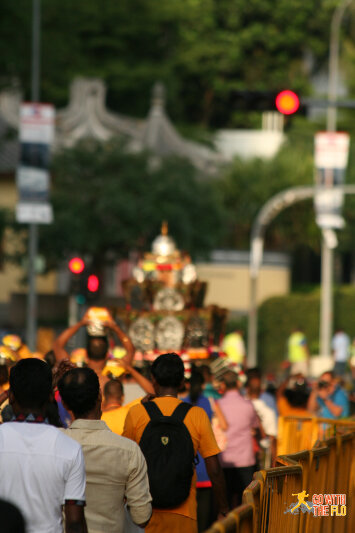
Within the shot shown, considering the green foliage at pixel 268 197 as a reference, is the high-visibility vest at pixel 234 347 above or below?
below

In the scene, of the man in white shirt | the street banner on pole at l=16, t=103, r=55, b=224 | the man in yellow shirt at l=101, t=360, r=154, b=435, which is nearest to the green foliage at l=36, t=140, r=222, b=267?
the man in white shirt

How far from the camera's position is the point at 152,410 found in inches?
285

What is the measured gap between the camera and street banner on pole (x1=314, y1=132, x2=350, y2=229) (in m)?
31.0

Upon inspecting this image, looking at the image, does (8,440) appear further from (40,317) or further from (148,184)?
(40,317)

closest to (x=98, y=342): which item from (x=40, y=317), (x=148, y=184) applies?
(x=148, y=184)

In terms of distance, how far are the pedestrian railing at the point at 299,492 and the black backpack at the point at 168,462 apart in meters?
0.38

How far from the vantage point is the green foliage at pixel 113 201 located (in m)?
34.6

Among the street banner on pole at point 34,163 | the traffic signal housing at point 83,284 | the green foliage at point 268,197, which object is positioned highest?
the green foliage at point 268,197

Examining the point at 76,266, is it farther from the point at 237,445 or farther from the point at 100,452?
the point at 100,452

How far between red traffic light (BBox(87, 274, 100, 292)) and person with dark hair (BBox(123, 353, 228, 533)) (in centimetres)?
962

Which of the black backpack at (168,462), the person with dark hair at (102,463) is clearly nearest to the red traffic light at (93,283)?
the black backpack at (168,462)

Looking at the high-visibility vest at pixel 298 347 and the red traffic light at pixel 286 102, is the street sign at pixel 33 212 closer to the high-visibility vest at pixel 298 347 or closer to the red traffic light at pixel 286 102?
the red traffic light at pixel 286 102

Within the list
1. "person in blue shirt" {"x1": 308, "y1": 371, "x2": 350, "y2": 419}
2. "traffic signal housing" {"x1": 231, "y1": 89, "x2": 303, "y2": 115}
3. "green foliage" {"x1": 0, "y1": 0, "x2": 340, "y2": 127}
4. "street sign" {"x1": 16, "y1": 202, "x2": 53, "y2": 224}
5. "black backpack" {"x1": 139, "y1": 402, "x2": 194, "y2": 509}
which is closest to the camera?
"black backpack" {"x1": 139, "y1": 402, "x2": 194, "y2": 509}

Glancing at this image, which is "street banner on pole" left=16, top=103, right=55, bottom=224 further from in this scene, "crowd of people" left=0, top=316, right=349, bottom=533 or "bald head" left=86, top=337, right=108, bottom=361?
"bald head" left=86, top=337, right=108, bottom=361
